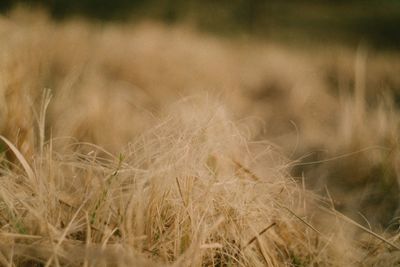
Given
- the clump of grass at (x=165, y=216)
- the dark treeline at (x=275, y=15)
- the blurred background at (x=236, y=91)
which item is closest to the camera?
the clump of grass at (x=165, y=216)

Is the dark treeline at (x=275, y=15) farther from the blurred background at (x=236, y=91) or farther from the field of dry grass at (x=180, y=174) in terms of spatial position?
the field of dry grass at (x=180, y=174)

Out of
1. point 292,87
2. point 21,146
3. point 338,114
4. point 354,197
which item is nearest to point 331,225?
point 354,197

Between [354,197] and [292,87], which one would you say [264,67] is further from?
[354,197]

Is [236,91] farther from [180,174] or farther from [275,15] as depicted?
[275,15]

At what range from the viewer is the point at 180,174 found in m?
0.52

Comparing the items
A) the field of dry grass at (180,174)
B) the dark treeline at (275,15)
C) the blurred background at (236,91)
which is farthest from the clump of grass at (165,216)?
the dark treeline at (275,15)

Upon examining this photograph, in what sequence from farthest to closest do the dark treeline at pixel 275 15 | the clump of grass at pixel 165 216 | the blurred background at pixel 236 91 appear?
the dark treeline at pixel 275 15 < the blurred background at pixel 236 91 < the clump of grass at pixel 165 216

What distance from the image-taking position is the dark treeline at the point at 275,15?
4012 mm

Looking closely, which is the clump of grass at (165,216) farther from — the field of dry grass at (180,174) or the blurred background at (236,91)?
the blurred background at (236,91)

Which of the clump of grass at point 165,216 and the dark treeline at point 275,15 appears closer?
the clump of grass at point 165,216

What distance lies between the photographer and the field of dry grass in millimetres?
460

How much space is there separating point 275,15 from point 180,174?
4847 millimetres

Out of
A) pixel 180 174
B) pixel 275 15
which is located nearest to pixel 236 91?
pixel 180 174

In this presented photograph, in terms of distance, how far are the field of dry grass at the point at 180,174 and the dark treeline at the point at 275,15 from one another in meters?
2.62
